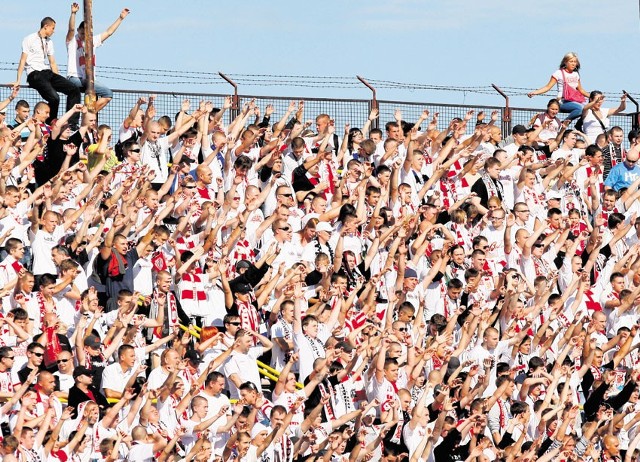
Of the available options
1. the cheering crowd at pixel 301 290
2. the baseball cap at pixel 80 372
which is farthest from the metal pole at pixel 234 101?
the baseball cap at pixel 80 372

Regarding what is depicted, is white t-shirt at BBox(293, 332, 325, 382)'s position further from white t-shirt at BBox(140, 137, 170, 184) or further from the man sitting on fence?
the man sitting on fence

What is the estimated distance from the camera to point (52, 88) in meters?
20.8

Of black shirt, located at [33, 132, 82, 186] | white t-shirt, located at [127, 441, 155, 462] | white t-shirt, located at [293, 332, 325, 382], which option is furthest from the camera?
black shirt, located at [33, 132, 82, 186]

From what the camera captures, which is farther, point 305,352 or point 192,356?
point 305,352

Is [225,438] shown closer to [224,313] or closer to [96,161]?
[224,313]

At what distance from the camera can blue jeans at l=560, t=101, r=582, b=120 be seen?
2419cm

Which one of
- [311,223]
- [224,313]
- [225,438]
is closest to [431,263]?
[311,223]

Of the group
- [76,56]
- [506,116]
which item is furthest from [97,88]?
[506,116]

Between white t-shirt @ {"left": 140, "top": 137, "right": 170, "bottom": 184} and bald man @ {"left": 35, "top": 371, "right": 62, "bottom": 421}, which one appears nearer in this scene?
bald man @ {"left": 35, "top": 371, "right": 62, "bottom": 421}

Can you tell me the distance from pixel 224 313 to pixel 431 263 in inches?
116

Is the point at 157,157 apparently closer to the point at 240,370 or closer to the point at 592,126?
the point at 240,370

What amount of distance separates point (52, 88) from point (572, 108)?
743 centimetres

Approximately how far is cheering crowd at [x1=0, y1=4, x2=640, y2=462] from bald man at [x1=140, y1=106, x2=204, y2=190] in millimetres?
31

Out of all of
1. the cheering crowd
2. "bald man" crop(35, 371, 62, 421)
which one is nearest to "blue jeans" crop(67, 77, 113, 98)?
the cheering crowd
